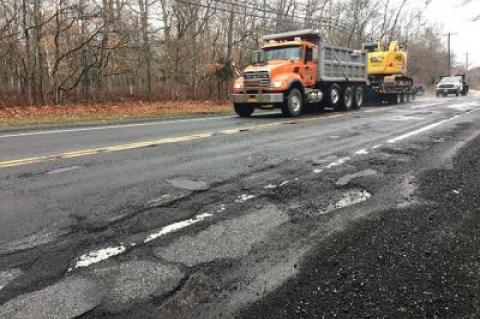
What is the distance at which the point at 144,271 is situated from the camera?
8.94ft

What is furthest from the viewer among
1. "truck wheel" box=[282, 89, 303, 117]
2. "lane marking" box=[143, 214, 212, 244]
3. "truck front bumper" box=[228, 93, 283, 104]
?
"truck wheel" box=[282, 89, 303, 117]

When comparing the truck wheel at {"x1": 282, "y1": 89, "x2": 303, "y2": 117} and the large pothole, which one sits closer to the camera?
the large pothole

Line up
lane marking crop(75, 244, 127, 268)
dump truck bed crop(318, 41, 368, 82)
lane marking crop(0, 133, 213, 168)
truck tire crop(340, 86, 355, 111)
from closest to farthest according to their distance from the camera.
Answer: lane marking crop(75, 244, 127, 268)
lane marking crop(0, 133, 213, 168)
dump truck bed crop(318, 41, 368, 82)
truck tire crop(340, 86, 355, 111)

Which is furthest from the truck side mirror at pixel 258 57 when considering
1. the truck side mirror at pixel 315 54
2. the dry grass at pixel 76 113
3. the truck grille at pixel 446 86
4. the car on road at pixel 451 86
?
the truck grille at pixel 446 86

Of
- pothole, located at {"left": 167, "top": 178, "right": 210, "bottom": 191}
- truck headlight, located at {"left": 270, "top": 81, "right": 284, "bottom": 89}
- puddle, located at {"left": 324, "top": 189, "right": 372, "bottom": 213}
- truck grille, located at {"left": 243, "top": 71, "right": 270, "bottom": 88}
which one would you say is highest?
truck grille, located at {"left": 243, "top": 71, "right": 270, "bottom": 88}

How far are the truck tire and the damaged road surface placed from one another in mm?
11464

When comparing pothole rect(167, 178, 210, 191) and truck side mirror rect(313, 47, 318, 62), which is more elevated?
truck side mirror rect(313, 47, 318, 62)

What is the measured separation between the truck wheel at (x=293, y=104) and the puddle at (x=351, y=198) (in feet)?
32.5

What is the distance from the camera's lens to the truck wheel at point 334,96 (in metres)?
16.9

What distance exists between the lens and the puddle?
423 centimetres

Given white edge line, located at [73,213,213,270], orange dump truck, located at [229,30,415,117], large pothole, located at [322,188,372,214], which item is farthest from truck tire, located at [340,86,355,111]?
white edge line, located at [73,213,213,270]

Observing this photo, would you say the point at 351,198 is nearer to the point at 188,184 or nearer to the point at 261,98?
the point at 188,184

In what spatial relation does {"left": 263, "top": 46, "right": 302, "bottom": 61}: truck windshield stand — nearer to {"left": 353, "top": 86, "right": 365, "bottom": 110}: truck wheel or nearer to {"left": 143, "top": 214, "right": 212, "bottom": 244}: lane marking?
{"left": 353, "top": 86, "right": 365, "bottom": 110}: truck wheel

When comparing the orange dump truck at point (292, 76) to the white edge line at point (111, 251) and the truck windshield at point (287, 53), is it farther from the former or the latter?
the white edge line at point (111, 251)
